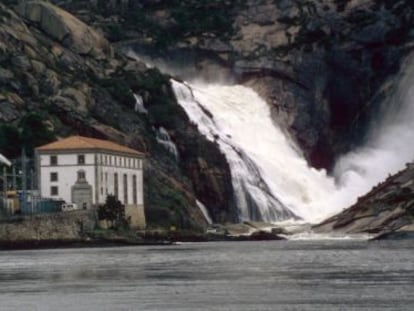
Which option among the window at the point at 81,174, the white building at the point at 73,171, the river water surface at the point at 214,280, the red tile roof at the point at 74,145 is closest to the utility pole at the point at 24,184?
the white building at the point at 73,171

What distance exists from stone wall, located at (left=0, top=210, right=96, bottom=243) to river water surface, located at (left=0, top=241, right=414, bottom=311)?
56.2ft

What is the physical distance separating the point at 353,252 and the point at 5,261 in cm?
3035

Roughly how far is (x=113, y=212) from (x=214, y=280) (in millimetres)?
85080

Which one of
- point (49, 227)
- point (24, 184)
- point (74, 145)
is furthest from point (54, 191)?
point (49, 227)

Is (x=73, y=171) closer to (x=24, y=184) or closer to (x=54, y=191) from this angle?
(x=54, y=191)

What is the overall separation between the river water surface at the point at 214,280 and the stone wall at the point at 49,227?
17.1 meters

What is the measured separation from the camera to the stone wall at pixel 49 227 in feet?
575

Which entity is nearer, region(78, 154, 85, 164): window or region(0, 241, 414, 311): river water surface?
region(0, 241, 414, 311): river water surface

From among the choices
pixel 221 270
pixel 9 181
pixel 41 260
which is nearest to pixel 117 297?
pixel 221 270

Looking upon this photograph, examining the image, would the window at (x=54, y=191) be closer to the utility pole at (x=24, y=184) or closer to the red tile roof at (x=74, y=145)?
the red tile roof at (x=74, y=145)

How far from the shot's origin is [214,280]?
10744cm

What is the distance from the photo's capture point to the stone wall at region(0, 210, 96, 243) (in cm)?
17538

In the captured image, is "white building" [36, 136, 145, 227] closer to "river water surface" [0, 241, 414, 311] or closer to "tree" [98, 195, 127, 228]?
"tree" [98, 195, 127, 228]

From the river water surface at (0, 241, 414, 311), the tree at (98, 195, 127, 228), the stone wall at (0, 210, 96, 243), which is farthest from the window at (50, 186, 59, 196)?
the river water surface at (0, 241, 414, 311)
